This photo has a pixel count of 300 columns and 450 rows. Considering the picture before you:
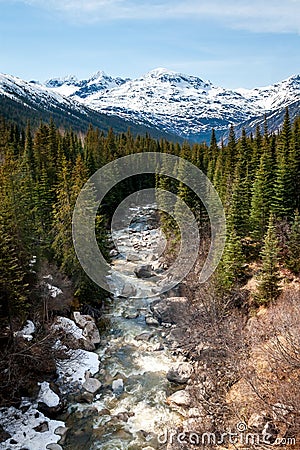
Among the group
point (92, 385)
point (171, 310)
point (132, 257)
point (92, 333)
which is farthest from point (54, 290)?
point (132, 257)

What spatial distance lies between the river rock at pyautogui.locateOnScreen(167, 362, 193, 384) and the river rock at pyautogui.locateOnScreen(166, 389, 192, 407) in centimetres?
129

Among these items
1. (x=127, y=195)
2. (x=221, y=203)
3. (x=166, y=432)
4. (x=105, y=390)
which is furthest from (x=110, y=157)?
(x=166, y=432)

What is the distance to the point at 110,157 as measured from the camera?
6444 centimetres

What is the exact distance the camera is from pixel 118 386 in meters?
22.0

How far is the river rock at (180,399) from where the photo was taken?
19.9 metres

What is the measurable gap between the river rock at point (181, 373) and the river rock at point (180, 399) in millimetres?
1290

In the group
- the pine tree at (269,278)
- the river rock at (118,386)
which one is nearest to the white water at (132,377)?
the river rock at (118,386)

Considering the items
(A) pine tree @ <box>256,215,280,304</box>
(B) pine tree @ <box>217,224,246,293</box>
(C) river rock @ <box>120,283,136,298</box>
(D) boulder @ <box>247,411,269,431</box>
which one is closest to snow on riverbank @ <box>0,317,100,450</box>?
(D) boulder @ <box>247,411,269,431</box>

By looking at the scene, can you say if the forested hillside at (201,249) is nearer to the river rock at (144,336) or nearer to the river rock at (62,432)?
the river rock at (62,432)

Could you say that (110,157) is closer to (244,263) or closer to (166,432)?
(244,263)

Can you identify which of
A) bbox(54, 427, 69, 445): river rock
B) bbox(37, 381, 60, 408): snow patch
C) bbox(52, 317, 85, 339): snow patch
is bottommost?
bbox(54, 427, 69, 445): river rock

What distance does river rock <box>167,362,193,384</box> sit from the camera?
2223 cm

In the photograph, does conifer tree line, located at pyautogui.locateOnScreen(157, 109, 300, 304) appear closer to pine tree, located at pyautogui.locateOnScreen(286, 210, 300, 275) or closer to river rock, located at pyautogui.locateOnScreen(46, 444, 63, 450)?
pine tree, located at pyautogui.locateOnScreen(286, 210, 300, 275)

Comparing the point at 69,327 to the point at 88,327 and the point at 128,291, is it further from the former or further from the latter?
the point at 128,291
